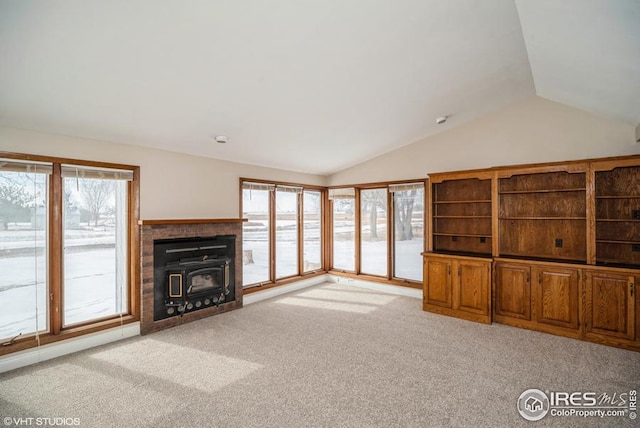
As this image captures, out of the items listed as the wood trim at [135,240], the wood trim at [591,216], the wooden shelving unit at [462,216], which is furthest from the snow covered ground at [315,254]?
the wood trim at [591,216]

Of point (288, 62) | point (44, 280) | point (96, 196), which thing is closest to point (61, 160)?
point (96, 196)

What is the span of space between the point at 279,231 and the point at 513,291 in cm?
388

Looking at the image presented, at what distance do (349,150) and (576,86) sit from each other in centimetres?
303

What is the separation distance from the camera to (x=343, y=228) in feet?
21.6

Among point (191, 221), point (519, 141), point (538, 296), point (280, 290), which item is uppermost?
point (519, 141)

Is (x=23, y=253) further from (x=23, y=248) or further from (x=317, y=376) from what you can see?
(x=317, y=376)

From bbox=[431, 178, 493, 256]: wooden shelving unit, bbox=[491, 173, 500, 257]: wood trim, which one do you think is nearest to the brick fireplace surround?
bbox=[431, 178, 493, 256]: wooden shelving unit

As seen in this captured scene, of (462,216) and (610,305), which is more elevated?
(462,216)

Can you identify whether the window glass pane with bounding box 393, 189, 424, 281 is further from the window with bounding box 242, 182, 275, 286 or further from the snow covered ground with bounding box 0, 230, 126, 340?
the snow covered ground with bounding box 0, 230, 126, 340

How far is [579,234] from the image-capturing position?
397 centimetres

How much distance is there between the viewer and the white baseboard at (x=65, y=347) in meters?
2.95

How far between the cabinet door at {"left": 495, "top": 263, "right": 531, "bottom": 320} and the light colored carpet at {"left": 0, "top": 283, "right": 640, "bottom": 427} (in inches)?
9.1

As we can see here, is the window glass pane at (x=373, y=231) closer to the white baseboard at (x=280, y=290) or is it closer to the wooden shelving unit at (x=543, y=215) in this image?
the white baseboard at (x=280, y=290)
